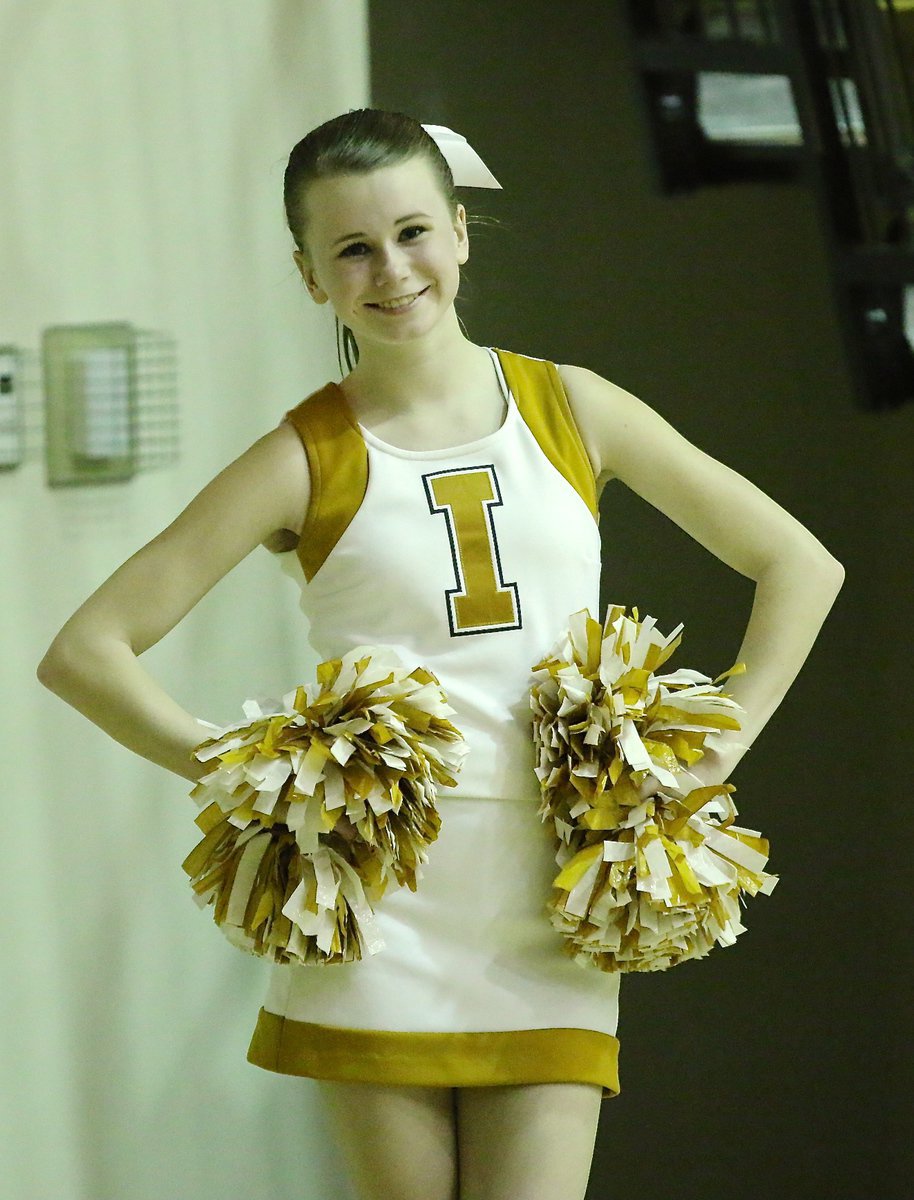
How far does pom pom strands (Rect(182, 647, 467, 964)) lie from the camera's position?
147 cm

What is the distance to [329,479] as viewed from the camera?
1.65 metres

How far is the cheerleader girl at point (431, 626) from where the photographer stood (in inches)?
62.7

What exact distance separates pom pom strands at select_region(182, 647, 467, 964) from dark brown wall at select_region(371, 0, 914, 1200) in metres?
1.17

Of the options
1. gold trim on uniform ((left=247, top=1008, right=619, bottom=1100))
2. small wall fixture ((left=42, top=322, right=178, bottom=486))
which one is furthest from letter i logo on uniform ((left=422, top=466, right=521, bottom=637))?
small wall fixture ((left=42, top=322, right=178, bottom=486))

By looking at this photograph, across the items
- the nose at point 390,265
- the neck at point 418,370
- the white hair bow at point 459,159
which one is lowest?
the neck at point 418,370

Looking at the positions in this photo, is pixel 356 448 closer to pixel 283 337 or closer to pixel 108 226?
pixel 108 226

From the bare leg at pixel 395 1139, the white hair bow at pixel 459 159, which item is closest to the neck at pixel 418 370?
the white hair bow at pixel 459 159

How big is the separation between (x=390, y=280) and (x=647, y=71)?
1172mm

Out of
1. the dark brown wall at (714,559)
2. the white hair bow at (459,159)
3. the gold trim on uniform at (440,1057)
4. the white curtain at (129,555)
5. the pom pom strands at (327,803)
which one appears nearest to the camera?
the pom pom strands at (327,803)

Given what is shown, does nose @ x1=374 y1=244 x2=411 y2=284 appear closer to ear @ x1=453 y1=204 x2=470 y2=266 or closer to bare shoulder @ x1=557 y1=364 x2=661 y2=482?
ear @ x1=453 y1=204 x2=470 y2=266

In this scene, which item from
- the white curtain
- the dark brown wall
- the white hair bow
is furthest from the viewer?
the dark brown wall

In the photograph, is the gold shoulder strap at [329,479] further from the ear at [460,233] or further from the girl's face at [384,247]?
the ear at [460,233]

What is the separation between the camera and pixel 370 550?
1621 mm

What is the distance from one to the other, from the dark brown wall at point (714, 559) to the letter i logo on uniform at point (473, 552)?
103cm
